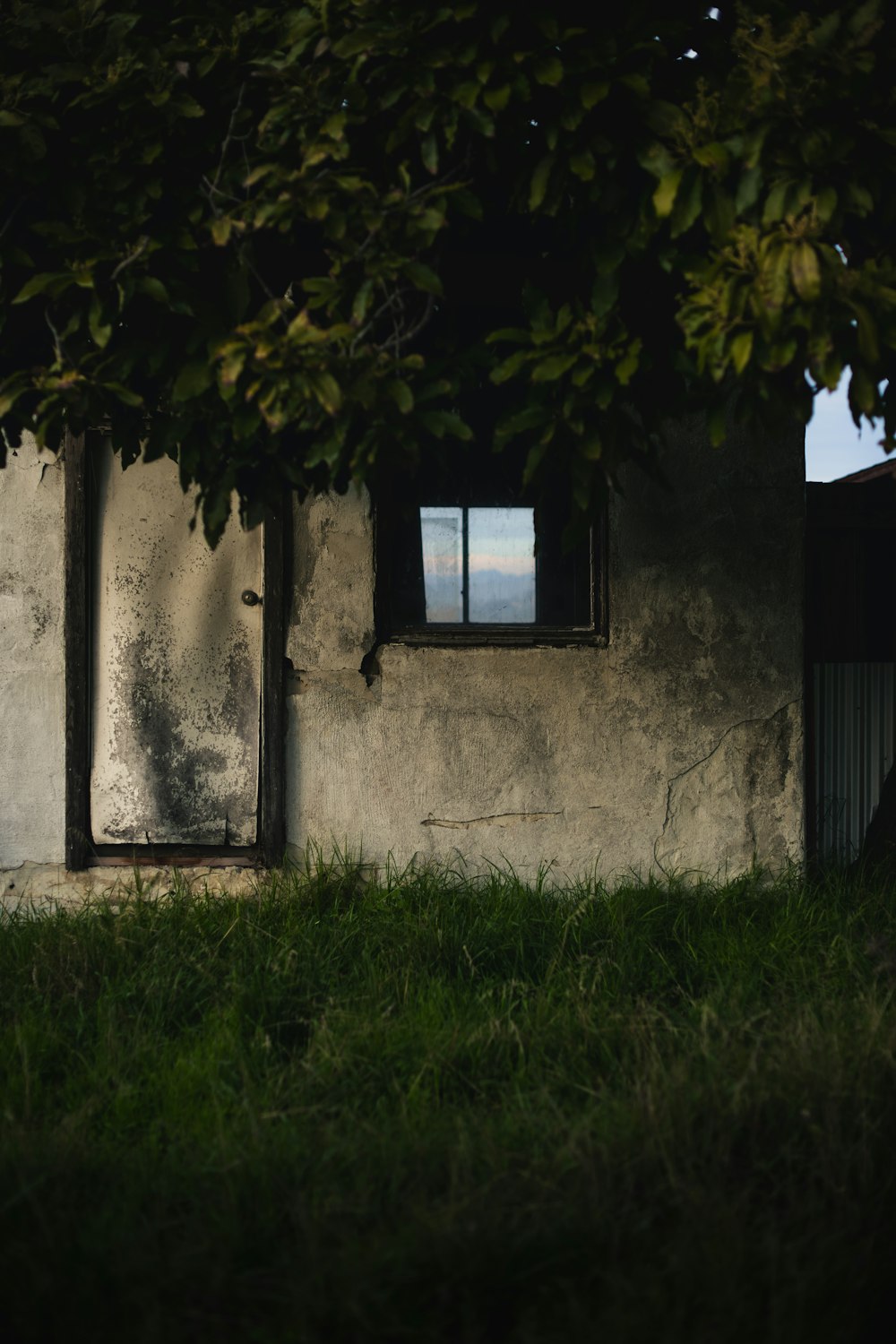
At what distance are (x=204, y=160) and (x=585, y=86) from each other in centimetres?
116

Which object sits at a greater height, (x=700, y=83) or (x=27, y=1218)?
(x=700, y=83)

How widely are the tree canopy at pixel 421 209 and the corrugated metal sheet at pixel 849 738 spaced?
2566 millimetres

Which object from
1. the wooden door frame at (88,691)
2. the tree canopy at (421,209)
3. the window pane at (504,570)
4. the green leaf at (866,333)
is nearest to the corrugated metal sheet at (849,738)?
the window pane at (504,570)

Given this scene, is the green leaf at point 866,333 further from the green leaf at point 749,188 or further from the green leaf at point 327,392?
the green leaf at point 327,392

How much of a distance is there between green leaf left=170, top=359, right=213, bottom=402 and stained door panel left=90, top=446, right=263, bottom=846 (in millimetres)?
1498

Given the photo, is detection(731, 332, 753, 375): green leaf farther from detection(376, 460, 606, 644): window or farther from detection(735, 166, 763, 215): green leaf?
detection(376, 460, 606, 644): window

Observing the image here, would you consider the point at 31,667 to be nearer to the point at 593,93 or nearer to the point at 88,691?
the point at 88,691

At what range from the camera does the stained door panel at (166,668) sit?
4.31 metres

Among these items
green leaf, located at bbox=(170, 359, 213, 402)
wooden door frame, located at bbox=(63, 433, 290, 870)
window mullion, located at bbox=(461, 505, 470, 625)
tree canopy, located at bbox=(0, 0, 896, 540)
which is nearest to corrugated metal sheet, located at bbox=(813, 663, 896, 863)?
window mullion, located at bbox=(461, 505, 470, 625)

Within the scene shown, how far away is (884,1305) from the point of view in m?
2.02

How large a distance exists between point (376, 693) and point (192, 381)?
1763 mm

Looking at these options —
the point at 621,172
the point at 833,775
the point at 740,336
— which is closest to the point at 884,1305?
the point at 740,336

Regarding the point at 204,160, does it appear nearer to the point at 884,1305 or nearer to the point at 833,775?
the point at 884,1305

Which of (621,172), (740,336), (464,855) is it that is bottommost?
(464,855)
